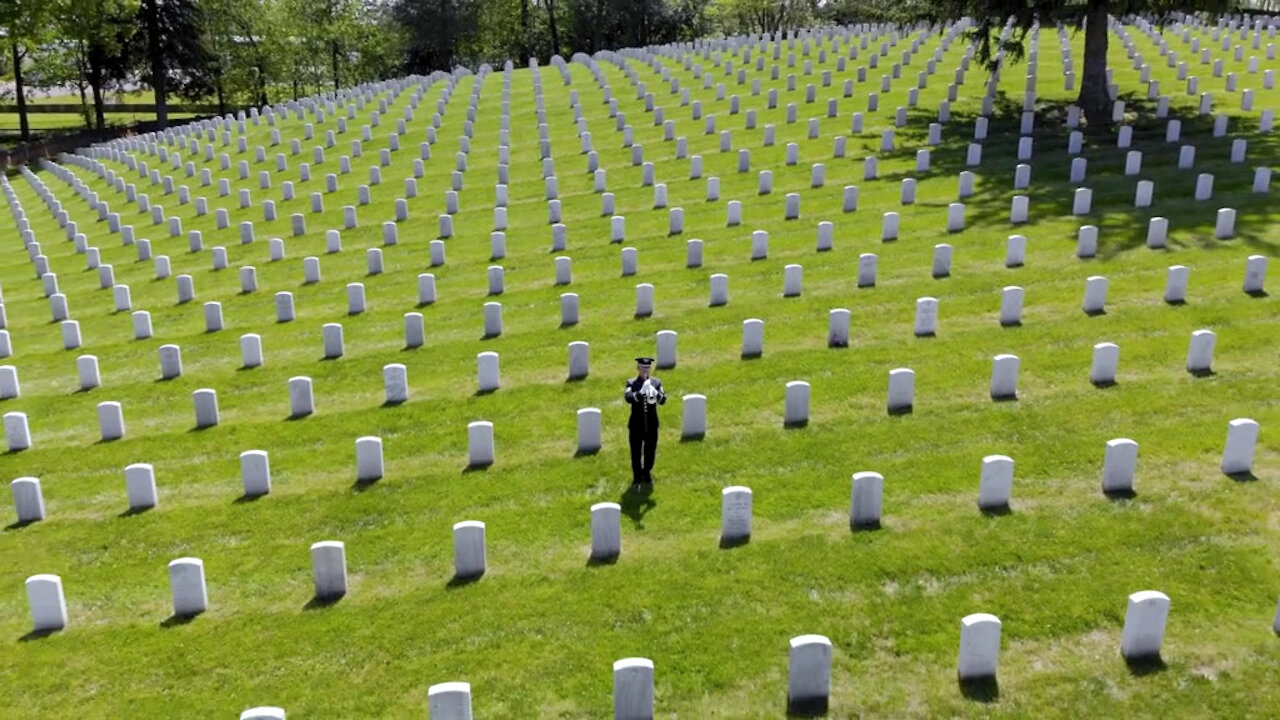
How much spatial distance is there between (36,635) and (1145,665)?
8887 millimetres

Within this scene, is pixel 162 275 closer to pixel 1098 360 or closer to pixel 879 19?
pixel 1098 360

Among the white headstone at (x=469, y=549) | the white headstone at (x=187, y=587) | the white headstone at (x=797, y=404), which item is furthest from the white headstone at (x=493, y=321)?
the white headstone at (x=187, y=587)

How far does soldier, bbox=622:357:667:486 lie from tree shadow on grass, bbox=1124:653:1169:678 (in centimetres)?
479

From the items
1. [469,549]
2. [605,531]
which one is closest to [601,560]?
[605,531]

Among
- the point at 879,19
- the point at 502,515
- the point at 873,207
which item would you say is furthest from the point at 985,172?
the point at 879,19

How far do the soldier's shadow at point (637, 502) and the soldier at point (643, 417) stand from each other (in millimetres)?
123

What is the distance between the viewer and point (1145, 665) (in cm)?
783

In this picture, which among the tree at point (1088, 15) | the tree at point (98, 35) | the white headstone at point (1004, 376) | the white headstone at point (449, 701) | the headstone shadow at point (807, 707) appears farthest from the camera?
the tree at point (98, 35)

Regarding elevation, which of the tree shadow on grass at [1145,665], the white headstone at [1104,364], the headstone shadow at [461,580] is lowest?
the headstone shadow at [461,580]

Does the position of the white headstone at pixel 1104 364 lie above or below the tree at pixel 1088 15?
below

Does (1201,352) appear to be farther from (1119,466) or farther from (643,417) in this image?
(643,417)

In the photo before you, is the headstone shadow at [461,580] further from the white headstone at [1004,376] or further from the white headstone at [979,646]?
the white headstone at [1004,376]

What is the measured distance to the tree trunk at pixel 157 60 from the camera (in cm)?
5338

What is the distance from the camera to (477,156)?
3002 cm
